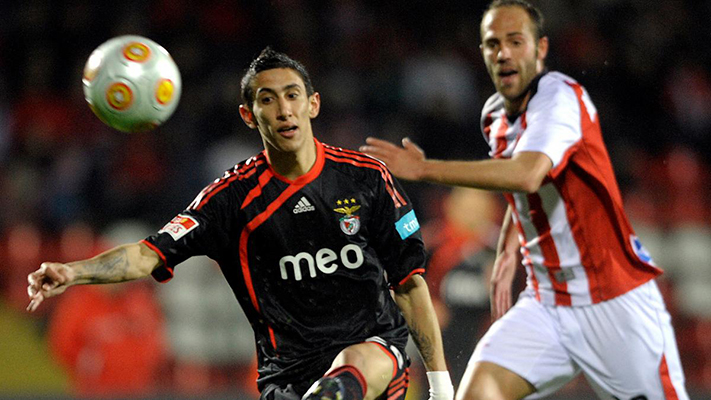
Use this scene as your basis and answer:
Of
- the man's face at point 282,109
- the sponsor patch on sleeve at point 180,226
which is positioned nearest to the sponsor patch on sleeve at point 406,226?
the man's face at point 282,109

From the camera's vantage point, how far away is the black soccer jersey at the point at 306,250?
4.48m

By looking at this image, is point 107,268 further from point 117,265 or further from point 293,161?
point 293,161

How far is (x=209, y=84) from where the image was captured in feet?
35.7

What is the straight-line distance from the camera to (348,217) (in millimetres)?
4527

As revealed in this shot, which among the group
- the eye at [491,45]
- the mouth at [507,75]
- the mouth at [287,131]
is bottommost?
the mouth at [287,131]

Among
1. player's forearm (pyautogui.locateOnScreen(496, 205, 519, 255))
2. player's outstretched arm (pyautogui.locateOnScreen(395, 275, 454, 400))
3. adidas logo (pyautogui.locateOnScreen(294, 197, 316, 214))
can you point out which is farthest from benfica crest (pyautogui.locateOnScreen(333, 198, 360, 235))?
player's forearm (pyautogui.locateOnScreen(496, 205, 519, 255))

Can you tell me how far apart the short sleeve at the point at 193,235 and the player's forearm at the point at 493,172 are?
1204 millimetres

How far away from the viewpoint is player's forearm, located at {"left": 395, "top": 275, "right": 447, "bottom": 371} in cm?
→ 464

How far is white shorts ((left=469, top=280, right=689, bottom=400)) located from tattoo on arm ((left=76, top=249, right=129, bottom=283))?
1560 millimetres

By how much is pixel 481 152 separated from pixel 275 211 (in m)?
5.72

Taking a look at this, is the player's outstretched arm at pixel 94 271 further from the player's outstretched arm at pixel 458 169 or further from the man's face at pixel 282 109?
the player's outstretched arm at pixel 458 169

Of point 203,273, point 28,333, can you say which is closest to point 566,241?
point 203,273

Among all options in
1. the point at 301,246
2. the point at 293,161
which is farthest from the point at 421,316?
the point at 293,161

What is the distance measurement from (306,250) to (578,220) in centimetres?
118
